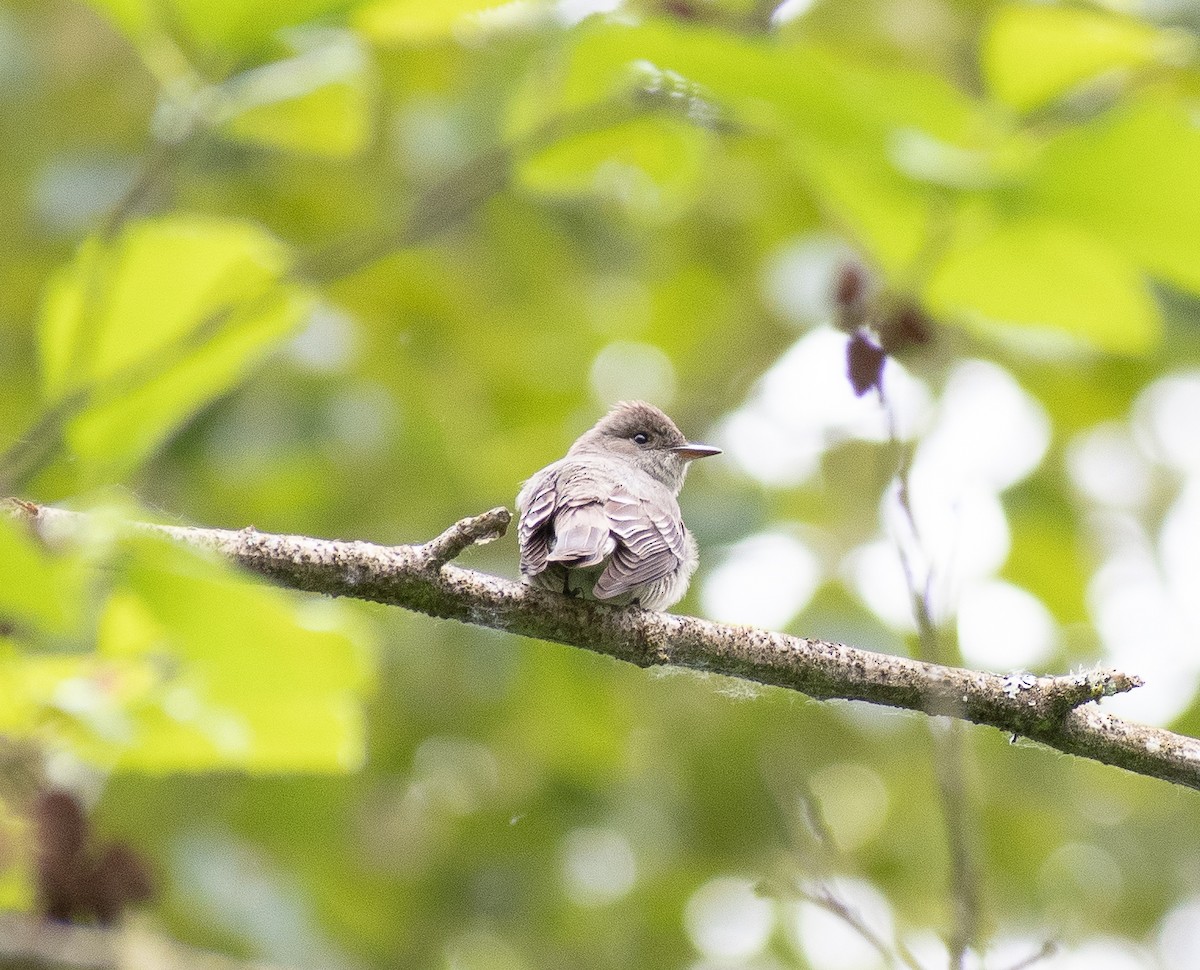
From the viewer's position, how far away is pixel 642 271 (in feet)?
21.5

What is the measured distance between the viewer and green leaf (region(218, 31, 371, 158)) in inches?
81.1

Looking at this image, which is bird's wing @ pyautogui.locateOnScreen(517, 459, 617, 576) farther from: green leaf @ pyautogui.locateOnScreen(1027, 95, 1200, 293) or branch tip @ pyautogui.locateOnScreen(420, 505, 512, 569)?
green leaf @ pyautogui.locateOnScreen(1027, 95, 1200, 293)

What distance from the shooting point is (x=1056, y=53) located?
204cm

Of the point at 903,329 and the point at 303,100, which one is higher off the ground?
the point at 303,100

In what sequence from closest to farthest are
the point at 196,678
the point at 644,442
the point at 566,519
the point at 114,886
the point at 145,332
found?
the point at 196,678, the point at 145,332, the point at 114,886, the point at 566,519, the point at 644,442

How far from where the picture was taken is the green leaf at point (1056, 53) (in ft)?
6.64

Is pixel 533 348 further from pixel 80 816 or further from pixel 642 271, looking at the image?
pixel 80 816

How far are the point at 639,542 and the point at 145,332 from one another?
204 cm

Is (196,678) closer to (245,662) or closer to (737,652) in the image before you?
(245,662)

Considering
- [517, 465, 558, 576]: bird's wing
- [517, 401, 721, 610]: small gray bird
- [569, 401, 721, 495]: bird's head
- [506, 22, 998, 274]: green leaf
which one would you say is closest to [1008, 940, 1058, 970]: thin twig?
[517, 401, 721, 610]: small gray bird

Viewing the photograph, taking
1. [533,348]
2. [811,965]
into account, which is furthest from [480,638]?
[811,965]

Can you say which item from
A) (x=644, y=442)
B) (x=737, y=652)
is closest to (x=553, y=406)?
(x=644, y=442)

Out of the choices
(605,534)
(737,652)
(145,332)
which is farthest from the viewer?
(605,534)

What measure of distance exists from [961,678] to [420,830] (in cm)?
414
